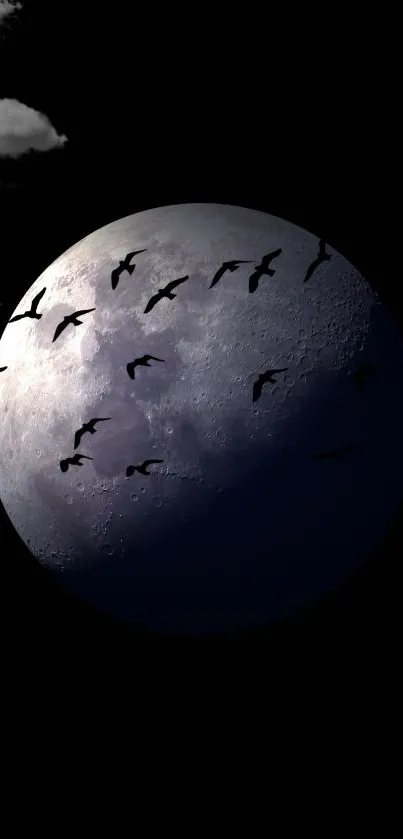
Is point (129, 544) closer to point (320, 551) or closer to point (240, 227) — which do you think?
point (320, 551)

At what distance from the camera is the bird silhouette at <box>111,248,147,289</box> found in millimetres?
8234

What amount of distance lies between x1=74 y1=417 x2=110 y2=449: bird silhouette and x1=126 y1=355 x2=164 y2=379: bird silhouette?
23.8 inches

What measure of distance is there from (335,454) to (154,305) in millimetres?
2772

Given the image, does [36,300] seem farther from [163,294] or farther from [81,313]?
[163,294]

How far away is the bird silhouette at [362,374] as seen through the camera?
801 cm

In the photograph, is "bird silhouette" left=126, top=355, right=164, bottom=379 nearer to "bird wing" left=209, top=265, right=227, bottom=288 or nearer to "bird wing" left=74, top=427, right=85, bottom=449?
"bird wing" left=74, top=427, right=85, bottom=449

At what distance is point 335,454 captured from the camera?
7.71 meters

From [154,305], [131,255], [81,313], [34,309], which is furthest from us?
[34,309]

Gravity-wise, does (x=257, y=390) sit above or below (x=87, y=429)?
below

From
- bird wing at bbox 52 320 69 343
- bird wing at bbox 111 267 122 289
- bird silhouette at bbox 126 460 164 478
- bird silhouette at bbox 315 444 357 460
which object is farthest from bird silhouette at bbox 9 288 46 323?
bird silhouette at bbox 315 444 357 460

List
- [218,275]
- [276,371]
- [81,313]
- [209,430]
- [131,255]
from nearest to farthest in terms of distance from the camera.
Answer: [209,430] < [276,371] < [218,275] < [81,313] < [131,255]

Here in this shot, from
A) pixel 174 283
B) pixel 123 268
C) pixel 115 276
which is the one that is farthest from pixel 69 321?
pixel 174 283

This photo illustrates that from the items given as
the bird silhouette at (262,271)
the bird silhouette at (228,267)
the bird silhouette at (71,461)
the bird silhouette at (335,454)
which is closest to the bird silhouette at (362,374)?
the bird silhouette at (335,454)

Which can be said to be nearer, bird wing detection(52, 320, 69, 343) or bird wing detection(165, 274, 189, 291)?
bird wing detection(165, 274, 189, 291)
